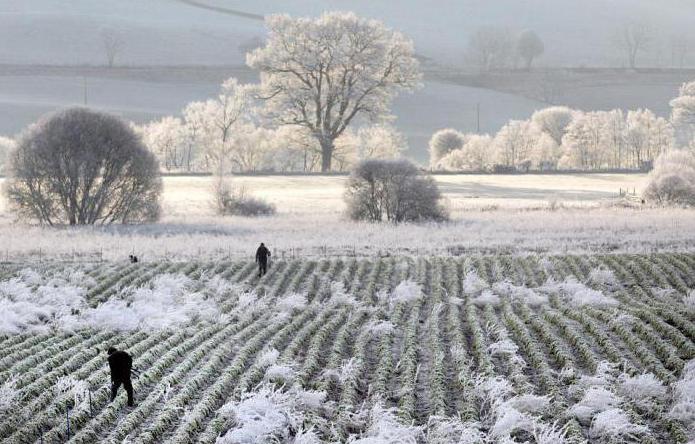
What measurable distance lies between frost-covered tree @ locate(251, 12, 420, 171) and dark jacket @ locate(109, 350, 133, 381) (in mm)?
64818

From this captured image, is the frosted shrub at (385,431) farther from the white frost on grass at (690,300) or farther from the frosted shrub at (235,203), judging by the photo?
the frosted shrub at (235,203)

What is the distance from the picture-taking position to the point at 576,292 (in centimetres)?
2850

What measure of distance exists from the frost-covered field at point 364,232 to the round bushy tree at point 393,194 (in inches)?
59.7

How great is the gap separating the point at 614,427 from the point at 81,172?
39220 mm

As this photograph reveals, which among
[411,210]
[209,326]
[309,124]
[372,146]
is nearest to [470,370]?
[209,326]

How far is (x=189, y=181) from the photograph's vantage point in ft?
249

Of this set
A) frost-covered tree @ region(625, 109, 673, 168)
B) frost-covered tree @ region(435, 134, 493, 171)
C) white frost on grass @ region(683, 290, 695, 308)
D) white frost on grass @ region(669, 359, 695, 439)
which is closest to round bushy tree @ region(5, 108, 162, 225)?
white frost on grass @ region(683, 290, 695, 308)

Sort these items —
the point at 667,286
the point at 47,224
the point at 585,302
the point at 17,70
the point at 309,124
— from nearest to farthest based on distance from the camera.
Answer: the point at 585,302 < the point at 667,286 < the point at 47,224 < the point at 309,124 < the point at 17,70

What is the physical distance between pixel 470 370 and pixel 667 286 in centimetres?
1235

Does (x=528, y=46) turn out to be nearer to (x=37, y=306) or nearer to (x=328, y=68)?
(x=328, y=68)

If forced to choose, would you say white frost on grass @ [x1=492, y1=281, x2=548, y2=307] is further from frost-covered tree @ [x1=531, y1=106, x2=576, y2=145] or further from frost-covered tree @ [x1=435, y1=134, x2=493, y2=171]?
frost-covered tree @ [x1=531, y1=106, x2=576, y2=145]

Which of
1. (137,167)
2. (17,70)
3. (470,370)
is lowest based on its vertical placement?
(470,370)

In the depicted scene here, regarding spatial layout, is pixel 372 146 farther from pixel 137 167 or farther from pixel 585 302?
pixel 585 302

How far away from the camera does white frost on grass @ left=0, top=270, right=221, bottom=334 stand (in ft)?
78.9
